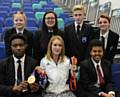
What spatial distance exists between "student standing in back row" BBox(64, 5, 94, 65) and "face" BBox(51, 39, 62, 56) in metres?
0.54

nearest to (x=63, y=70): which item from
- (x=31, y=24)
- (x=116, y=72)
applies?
(x=116, y=72)

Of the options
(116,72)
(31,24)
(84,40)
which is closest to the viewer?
(116,72)

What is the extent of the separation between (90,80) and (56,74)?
15.6 inches

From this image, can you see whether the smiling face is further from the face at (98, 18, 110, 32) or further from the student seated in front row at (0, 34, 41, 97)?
the face at (98, 18, 110, 32)

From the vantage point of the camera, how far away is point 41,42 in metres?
4.32

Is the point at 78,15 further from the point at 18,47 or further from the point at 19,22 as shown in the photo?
the point at 18,47

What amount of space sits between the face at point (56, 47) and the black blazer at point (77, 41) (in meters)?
0.54

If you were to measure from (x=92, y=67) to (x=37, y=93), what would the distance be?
690 mm

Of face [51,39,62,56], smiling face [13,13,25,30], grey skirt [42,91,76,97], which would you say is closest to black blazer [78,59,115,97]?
grey skirt [42,91,76,97]

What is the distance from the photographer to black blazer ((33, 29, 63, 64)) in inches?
169

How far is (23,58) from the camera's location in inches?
151

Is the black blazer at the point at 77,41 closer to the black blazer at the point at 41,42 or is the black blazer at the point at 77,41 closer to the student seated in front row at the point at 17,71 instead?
the black blazer at the point at 41,42

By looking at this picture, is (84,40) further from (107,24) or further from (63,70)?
(63,70)

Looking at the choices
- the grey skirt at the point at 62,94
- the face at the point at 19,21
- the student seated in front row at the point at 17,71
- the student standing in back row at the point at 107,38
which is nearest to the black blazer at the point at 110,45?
the student standing in back row at the point at 107,38
